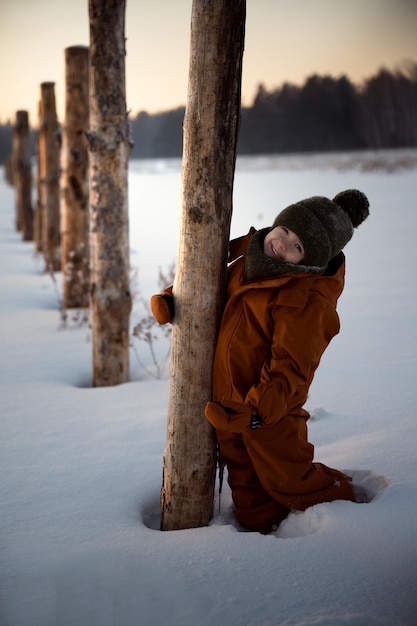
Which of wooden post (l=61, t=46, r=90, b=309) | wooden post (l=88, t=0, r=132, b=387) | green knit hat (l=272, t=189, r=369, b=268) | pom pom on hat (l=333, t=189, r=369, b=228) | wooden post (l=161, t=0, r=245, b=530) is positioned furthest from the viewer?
wooden post (l=61, t=46, r=90, b=309)

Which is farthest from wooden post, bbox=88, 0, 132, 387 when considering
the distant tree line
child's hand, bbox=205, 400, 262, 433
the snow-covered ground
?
the distant tree line

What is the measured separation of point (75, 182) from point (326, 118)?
3991 centimetres

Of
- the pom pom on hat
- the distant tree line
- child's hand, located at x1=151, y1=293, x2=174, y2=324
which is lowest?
child's hand, located at x1=151, y1=293, x2=174, y2=324

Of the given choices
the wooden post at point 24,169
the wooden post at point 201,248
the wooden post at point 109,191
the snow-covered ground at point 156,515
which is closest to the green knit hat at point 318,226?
the wooden post at point 201,248

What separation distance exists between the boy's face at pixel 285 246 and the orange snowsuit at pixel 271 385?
0.09 m

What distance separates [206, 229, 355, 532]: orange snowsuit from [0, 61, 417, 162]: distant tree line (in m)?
35.5

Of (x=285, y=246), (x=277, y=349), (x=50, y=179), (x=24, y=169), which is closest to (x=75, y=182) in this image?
(x=50, y=179)

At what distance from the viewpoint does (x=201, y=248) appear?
2.02 meters

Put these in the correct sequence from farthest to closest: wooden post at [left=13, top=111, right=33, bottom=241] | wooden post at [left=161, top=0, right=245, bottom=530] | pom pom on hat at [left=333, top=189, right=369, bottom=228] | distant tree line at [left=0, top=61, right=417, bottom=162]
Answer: distant tree line at [left=0, top=61, right=417, bottom=162] → wooden post at [left=13, top=111, right=33, bottom=241] → pom pom on hat at [left=333, top=189, right=369, bottom=228] → wooden post at [left=161, top=0, right=245, bottom=530]

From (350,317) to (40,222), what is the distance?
277 inches

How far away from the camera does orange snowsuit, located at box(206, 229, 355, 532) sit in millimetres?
1940

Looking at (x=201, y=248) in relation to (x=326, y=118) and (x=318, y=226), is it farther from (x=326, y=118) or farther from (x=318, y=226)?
(x=326, y=118)

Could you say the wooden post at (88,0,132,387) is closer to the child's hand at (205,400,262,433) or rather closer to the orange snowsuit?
the orange snowsuit

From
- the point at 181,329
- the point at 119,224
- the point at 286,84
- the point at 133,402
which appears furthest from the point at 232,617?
the point at 286,84
